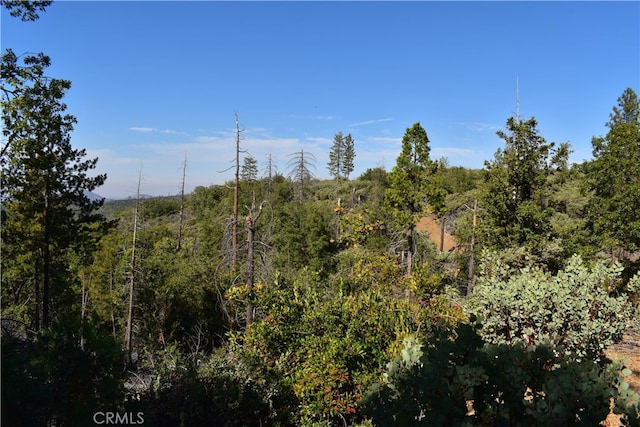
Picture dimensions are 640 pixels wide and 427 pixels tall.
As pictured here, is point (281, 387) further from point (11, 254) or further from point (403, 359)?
point (11, 254)

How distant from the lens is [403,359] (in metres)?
4.14

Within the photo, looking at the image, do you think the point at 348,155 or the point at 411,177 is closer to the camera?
the point at 411,177

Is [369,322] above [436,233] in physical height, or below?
below

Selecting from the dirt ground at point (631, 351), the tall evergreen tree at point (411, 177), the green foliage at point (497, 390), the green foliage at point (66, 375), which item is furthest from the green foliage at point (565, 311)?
the tall evergreen tree at point (411, 177)

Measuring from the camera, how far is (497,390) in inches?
123

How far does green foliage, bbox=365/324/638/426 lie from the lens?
2725 millimetres

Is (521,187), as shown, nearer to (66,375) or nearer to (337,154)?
(66,375)

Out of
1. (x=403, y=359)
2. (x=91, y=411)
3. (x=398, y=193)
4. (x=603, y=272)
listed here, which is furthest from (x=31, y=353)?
(x=398, y=193)

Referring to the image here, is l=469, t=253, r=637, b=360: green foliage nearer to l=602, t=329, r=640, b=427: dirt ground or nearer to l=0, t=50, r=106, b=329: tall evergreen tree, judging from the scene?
l=602, t=329, r=640, b=427: dirt ground

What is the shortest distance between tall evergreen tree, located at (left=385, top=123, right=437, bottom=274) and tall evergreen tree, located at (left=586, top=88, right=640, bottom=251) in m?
5.96

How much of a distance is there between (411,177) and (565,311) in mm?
8735

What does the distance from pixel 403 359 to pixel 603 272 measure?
15.6 ft

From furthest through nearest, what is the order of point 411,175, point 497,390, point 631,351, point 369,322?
point 411,175 < point 631,351 < point 369,322 < point 497,390

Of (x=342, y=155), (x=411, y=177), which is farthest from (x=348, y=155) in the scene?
(x=411, y=177)
